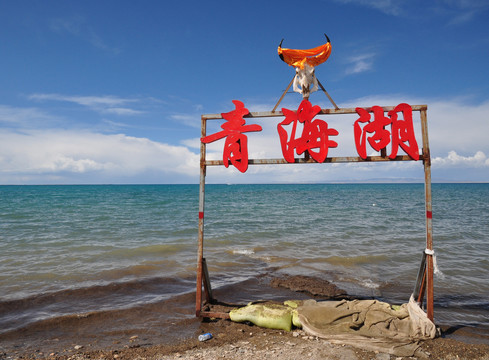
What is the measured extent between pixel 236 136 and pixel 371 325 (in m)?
4.48

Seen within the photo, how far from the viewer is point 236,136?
20.8 ft

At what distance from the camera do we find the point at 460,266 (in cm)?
1097

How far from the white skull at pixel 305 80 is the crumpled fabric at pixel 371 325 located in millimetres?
4500

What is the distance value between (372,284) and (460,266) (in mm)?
4208

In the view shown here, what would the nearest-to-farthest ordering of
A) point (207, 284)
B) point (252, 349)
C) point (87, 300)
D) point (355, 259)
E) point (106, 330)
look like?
point (252, 349) → point (106, 330) → point (207, 284) → point (87, 300) → point (355, 259)

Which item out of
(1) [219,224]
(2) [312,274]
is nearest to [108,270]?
(2) [312,274]

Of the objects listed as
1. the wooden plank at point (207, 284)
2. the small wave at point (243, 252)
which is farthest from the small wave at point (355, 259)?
the wooden plank at point (207, 284)

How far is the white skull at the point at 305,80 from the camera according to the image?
21.6 ft

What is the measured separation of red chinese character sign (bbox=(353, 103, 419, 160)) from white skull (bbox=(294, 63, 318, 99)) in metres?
1.15

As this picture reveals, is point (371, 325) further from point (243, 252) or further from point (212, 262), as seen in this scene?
point (243, 252)

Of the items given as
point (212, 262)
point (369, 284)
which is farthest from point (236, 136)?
point (212, 262)

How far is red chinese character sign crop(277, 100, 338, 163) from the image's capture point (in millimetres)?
6047

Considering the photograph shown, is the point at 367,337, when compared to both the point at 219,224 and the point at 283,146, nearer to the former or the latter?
the point at 283,146

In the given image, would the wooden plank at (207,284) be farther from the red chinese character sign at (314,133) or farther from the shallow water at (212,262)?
the red chinese character sign at (314,133)
